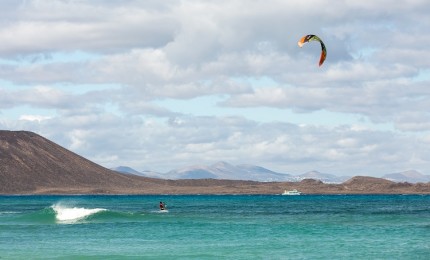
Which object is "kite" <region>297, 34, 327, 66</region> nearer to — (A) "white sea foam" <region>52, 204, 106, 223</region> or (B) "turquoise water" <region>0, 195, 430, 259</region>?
(B) "turquoise water" <region>0, 195, 430, 259</region>

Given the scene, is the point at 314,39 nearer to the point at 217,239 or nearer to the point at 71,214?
the point at 217,239

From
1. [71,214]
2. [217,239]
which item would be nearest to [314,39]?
[217,239]

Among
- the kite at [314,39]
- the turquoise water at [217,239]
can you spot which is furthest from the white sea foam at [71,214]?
the kite at [314,39]

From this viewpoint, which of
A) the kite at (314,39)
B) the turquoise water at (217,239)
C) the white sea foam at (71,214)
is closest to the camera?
the kite at (314,39)

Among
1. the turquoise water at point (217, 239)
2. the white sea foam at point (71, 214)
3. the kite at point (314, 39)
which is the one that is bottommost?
the turquoise water at point (217, 239)

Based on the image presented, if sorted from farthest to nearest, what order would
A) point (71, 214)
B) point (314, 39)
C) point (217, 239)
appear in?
1. point (71, 214)
2. point (217, 239)
3. point (314, 39)

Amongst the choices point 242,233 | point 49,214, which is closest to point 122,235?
point 242,233

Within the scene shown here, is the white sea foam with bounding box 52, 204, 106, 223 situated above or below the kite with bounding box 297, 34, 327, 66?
below

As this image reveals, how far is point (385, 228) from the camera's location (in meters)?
62.9

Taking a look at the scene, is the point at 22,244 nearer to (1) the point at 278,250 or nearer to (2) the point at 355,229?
(1) the point at 278,250

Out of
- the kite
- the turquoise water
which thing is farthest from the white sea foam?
the kite

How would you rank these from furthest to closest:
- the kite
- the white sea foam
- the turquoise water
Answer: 1. the white sea foam
2. the turquoise water
3. the kite

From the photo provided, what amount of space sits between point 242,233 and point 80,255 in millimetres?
16403

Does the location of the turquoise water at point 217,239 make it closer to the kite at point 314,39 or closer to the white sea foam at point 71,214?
the white sea foam at point 71,214
